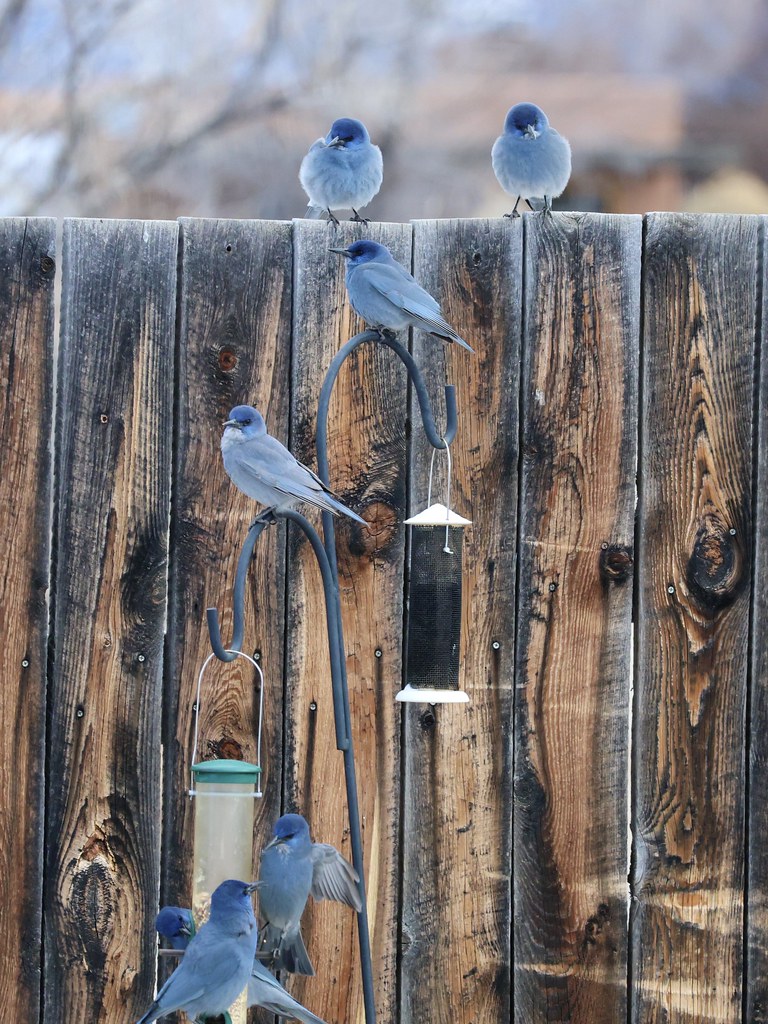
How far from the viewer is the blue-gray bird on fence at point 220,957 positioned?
300cm

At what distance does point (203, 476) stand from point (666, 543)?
1.17 metres

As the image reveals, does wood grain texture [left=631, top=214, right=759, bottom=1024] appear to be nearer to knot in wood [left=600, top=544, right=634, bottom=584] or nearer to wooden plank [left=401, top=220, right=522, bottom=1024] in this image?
knot in wood [left=600, top=544, right=634, bottom=584]

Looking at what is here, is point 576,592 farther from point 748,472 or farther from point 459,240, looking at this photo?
point 459,240

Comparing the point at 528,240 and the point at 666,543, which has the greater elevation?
the point at 528,240

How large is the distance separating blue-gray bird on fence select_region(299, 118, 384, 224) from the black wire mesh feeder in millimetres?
1048

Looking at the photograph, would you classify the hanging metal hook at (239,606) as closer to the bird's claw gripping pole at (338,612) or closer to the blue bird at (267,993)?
the bird's claw gripping pole at (338,612)

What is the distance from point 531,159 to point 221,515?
1.26 m

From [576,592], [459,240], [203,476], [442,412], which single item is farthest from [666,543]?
[203,476]

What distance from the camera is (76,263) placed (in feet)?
12.7

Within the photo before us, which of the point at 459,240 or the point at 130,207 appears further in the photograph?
the point at 130,207

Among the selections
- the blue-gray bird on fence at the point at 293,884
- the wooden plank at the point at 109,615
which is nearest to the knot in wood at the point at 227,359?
the wooden plank at the point at 109,615

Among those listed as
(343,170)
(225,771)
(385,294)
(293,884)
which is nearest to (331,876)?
(293,884)

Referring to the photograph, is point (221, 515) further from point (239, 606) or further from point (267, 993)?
point (267, 993)

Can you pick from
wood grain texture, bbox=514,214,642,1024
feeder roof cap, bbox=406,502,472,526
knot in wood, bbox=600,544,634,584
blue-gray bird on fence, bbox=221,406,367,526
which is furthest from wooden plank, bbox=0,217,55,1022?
knot in wood, bbox=600,544,634,584
